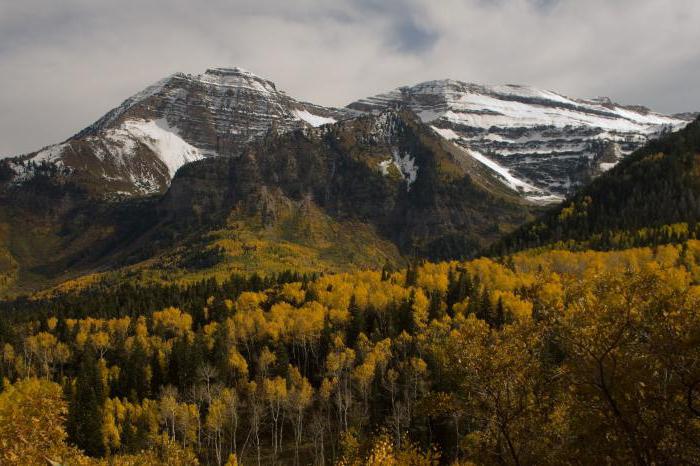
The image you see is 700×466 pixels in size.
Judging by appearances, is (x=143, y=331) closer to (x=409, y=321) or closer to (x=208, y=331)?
(x=208, y=331)

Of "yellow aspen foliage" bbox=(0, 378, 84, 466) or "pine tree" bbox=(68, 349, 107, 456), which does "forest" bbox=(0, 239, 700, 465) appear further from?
"pine tree" bbox=(68, 349, 107, 456)

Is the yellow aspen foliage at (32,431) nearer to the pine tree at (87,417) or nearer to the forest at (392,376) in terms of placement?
the forest at (392,376)

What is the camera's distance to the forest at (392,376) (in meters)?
30.3

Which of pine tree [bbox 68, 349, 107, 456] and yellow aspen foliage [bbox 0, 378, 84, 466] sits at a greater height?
yellow aspen foliage [bbox 0, 378, 84, 466]

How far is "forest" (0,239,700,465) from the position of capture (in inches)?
1195

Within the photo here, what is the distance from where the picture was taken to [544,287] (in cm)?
16025

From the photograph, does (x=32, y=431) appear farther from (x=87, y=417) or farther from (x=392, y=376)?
(x=87, y=417)

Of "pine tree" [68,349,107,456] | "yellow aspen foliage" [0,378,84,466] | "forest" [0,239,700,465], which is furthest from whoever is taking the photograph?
"pine tree" [68,349,107,456]

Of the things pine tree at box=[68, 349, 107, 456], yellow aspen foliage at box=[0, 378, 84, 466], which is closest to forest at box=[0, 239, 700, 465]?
yellow aspen foliage at box=[0, 378, 84, 466]

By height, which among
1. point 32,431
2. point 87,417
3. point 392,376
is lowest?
point 87,417

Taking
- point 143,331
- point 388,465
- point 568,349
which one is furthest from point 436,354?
point 143,331

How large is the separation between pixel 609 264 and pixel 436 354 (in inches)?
4107

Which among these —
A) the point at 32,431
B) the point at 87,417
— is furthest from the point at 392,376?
the point at 32,431

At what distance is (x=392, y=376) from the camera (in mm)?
113062
